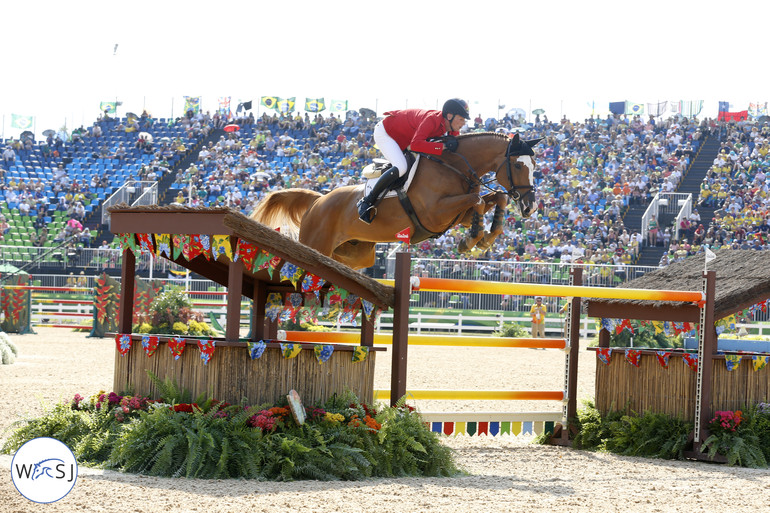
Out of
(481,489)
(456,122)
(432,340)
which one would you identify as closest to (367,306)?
(432,340)

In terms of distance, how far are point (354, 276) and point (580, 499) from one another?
1.69 m

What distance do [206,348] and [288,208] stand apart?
4.43 meters

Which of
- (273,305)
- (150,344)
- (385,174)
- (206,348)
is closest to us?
(206,348)

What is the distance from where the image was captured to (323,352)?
5262 mm

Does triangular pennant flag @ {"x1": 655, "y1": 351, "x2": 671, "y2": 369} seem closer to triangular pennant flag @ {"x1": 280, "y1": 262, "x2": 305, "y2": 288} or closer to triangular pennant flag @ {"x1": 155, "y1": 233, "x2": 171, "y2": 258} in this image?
triangular pennant flag @ {"x1": 280, "y1": 262, "x2": 305, "y2": 288}

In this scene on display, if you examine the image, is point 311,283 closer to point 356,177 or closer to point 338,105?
point 356,177

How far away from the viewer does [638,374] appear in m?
6.77

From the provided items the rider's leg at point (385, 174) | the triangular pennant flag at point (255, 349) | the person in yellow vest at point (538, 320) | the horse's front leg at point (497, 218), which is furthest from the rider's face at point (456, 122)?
the person in yellow vest at point (538, 320)

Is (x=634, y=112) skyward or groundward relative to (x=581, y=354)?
skyward

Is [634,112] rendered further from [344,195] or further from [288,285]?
[288,285]

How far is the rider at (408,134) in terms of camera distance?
27.0 feet

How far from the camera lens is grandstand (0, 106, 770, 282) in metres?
23.5

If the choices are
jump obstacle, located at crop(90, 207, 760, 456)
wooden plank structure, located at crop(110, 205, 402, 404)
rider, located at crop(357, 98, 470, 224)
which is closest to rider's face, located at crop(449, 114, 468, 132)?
rider, located at crop(357, 98, 470, 224)

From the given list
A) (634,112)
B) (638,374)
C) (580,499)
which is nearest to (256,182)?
(634,112)
